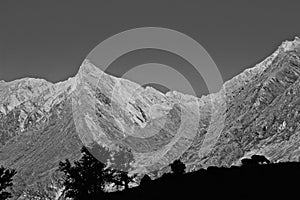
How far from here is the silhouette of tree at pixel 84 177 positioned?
87188 millimetres

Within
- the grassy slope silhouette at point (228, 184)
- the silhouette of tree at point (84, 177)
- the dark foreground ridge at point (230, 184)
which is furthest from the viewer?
the silhouette of tree at point (84, 177)

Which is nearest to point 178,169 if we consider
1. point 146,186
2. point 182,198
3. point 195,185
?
point 146,186

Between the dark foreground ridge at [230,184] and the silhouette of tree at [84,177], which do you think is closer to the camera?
the dark foreground ridge at [230,184]

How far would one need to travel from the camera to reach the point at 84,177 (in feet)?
291

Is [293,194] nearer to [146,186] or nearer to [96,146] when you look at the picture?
[146,186]

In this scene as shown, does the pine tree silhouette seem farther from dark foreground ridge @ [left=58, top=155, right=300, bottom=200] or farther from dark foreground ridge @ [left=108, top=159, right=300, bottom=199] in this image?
dark foreground ridge @ [left=108, top=159, right=300, bottom=199]

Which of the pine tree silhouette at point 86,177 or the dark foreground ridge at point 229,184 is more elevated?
the pine tree silhouette at point 86,177

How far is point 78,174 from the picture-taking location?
290 feet

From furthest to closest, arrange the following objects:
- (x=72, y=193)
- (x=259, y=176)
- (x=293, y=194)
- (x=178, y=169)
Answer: (x=72, y=193) → (x=178, y=169) → (x=259, y=176) → (x=293, y=194)

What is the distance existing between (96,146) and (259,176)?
192 feet

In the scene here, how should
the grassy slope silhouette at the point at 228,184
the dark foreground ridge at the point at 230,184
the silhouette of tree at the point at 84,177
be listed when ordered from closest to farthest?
the dark foreground ridge at the point at 230,184
the grassy slope silhouette at the point at 228,184
the silhouette of tree at the point at 84,177

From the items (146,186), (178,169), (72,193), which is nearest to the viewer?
(146,186)

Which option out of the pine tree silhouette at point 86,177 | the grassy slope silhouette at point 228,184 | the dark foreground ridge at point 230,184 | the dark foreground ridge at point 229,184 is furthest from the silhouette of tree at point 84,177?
the dark foreground ridge at point 230,184

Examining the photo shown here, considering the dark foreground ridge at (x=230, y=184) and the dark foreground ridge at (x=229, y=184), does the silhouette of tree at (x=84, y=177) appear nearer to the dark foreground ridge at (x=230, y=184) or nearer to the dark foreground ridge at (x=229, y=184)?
the dark foreground ridge at (x=229, y=184)
